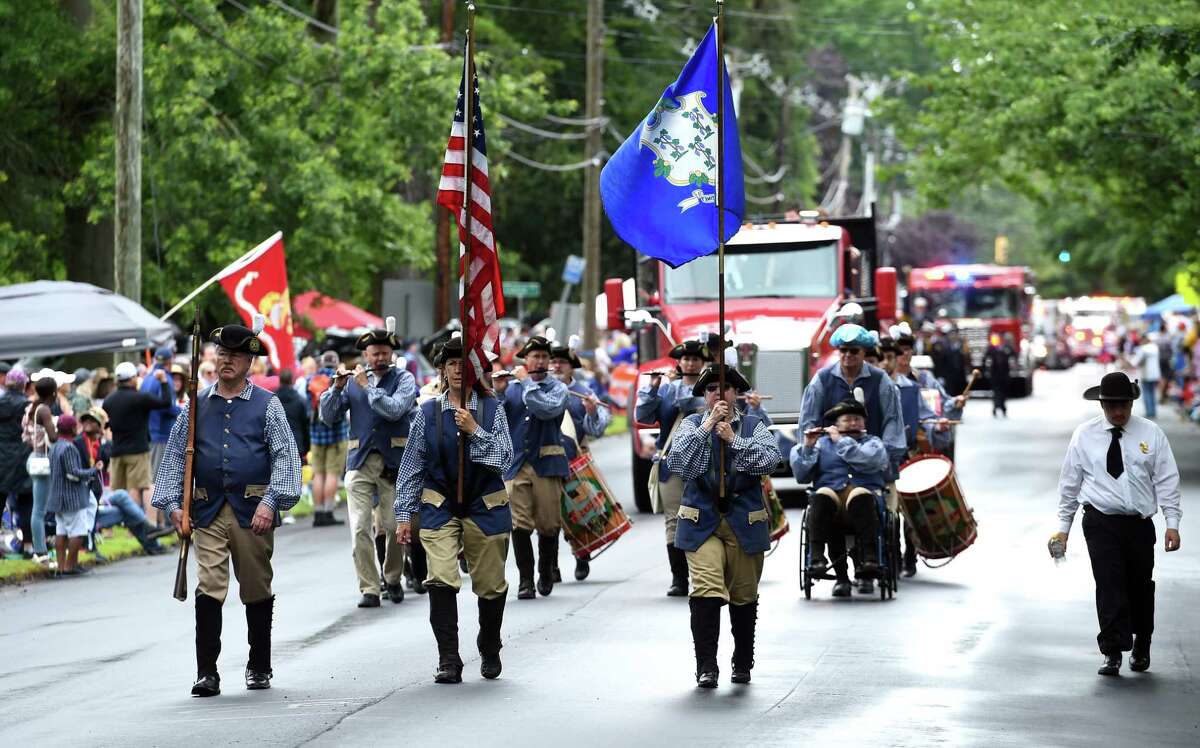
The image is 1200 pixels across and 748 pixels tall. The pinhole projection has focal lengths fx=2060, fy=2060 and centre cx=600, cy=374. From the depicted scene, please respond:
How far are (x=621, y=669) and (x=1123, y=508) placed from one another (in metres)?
2.93

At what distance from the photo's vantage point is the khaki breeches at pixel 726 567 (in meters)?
10.8

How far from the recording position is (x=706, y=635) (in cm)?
1073

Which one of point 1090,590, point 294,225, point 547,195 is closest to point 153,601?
point 1090,590

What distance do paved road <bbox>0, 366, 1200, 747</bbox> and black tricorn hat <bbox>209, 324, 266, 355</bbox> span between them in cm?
181

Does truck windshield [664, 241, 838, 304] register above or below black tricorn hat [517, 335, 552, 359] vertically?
above

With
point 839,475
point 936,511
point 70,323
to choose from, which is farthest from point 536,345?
point 70,323

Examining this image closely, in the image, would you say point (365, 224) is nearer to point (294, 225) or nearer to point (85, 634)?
point (294, 225)

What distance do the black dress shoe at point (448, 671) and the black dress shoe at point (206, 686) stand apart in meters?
1.16

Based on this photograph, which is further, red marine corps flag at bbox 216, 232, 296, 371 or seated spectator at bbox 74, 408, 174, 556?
red marine corps flag at bbox 216, 232, 296, 371

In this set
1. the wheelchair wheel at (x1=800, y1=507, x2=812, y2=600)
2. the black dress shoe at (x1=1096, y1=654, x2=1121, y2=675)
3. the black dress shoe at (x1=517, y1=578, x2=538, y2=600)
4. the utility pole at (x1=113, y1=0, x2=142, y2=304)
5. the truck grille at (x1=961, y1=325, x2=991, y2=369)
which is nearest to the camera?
the black dress shoe at (x1=1096, y1=654, x2=1121, y2=675)

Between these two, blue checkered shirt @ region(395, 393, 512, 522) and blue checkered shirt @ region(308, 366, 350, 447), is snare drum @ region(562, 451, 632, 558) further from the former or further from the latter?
blue checkered shirt @ region(308, 366, 350, 447)

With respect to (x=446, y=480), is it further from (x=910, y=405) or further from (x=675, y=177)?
(x=910, y=405)

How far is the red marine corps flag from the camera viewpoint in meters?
22.0

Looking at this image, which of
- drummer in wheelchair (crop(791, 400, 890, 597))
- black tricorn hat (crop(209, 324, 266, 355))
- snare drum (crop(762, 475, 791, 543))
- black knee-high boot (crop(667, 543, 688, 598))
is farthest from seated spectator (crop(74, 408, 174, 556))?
black tricorn hat (crop(209, 324, 266, 355))
